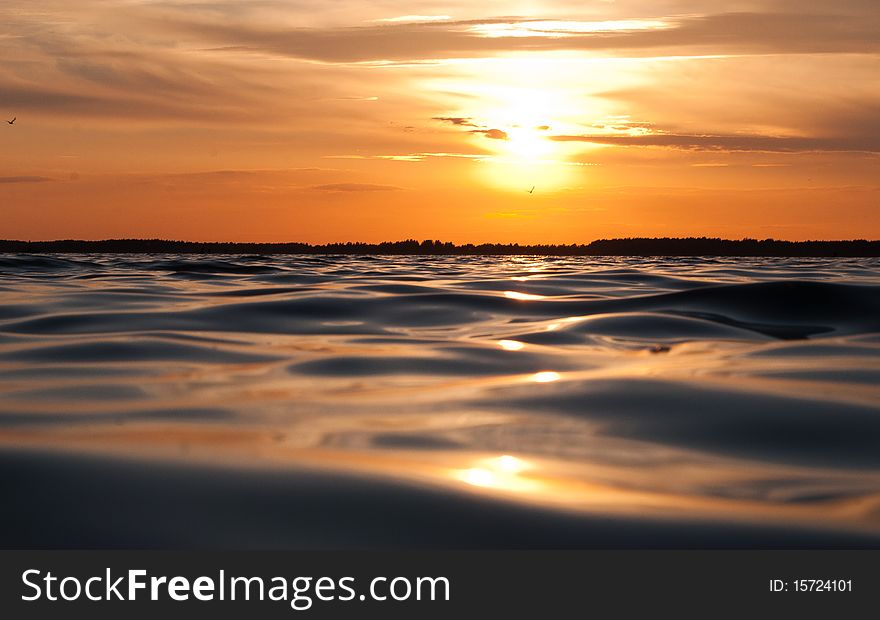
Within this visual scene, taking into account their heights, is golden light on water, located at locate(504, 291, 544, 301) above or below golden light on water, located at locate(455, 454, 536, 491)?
above

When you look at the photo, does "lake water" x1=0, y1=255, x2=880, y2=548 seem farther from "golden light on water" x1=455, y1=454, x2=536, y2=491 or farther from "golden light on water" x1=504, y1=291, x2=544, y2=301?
"golden light on water" x1=504, y1=291, x2=544, y2=301

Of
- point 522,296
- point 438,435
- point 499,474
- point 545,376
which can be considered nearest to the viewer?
point 499,474

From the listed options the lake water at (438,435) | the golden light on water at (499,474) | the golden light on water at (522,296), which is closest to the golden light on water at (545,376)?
the lake water at (438,435)

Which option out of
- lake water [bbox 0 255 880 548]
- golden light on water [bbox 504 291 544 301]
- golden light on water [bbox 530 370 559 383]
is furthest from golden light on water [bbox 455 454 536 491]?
golden light on water [bbox 504 291 544 301]

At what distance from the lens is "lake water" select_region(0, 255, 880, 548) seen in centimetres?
319

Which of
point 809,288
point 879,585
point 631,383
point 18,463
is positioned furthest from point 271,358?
point 809,288

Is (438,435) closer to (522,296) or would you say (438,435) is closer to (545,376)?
(545,376)

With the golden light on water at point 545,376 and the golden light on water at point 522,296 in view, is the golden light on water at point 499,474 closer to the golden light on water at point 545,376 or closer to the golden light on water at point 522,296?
the golden light on water at point 545,376

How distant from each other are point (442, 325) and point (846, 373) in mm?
4392

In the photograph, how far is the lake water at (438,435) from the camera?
3.19 m

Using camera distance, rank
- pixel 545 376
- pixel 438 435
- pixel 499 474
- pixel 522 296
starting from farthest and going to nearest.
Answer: pixel 522 296, pixel 545 376, pixel 438 435, pixel 499 474

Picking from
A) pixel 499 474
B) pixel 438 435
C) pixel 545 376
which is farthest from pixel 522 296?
pixel 499 474

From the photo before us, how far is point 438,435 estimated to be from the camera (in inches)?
180

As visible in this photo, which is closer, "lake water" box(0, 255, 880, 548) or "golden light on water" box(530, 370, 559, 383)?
"lake water" box(0, 255, 880, 548)
